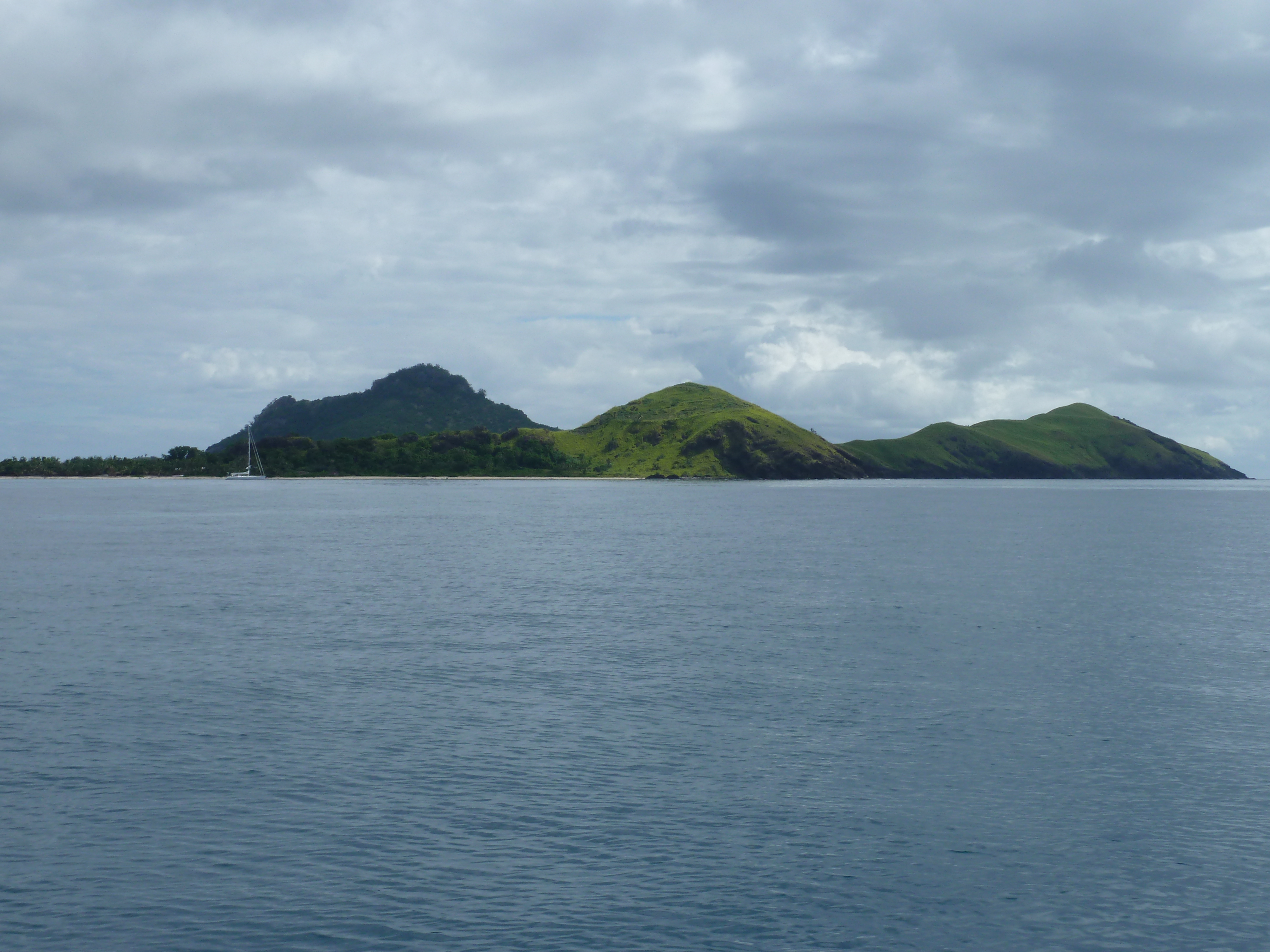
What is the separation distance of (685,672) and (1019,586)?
153ft

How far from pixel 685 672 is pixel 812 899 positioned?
2388 centimetres

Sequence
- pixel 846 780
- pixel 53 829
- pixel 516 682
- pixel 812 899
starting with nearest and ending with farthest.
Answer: pixel 812 899 < pixel 53 829 < pixel 846 780 < pixel 516 682

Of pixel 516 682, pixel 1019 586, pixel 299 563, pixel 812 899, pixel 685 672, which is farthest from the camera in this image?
pixel 299 563

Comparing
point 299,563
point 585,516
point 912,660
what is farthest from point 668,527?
point 912,660

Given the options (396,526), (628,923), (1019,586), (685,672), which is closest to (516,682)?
(685,672)

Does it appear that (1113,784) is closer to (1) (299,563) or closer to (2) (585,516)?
(1) (299,563)

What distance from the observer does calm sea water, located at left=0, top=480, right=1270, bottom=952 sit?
67.7ft

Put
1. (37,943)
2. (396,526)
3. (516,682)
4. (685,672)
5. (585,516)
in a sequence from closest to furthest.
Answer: (37,943)
(516,682)
(685,672)
(396,526)
(585,516)

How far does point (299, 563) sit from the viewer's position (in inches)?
3784

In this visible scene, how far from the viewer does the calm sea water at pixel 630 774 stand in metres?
20.6

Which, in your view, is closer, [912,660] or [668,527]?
[912,660]

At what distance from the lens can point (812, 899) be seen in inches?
838

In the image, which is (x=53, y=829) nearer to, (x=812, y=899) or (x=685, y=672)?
(x=812, y=899)

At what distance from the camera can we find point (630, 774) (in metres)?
29.5
